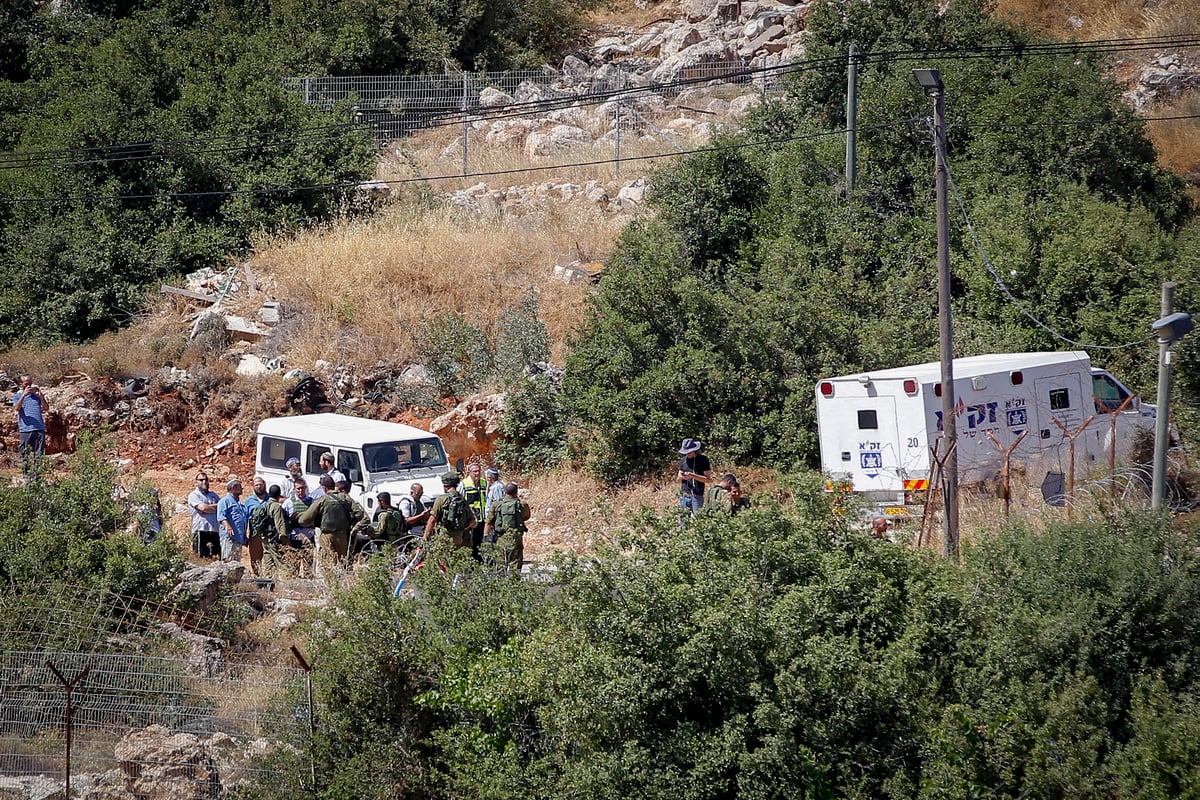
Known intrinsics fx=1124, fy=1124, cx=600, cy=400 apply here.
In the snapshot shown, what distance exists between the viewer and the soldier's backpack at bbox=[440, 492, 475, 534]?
13297 mm

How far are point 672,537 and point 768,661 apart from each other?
149cm

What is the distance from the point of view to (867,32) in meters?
27.7

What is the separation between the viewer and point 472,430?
20.9 metres

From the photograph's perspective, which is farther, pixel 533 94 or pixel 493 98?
pixel 533 94

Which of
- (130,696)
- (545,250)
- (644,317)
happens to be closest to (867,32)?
(545,250)

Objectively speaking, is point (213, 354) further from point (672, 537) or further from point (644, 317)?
point (672, 537)

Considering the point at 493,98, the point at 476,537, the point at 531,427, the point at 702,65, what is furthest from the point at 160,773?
the point at 702,65

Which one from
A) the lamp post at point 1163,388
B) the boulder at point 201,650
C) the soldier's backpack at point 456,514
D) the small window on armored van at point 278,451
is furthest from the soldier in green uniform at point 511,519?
the lamp post at point 1163,388

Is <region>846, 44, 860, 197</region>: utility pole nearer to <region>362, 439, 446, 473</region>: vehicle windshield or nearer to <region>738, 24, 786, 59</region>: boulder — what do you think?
<region>362, 439, 446, 473</region>: vehicle windshield

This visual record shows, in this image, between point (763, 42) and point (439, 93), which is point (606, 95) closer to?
point (439, 93)

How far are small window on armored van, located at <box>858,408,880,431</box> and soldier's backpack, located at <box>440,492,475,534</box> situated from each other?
543cm

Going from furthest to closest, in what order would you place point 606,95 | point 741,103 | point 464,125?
point 741,103 → point 464,125 → point 606,95

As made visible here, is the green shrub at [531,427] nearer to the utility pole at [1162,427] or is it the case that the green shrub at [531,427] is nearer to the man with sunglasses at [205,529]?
the man with sunglasses at [205,529]

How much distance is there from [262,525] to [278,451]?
11.3ft
